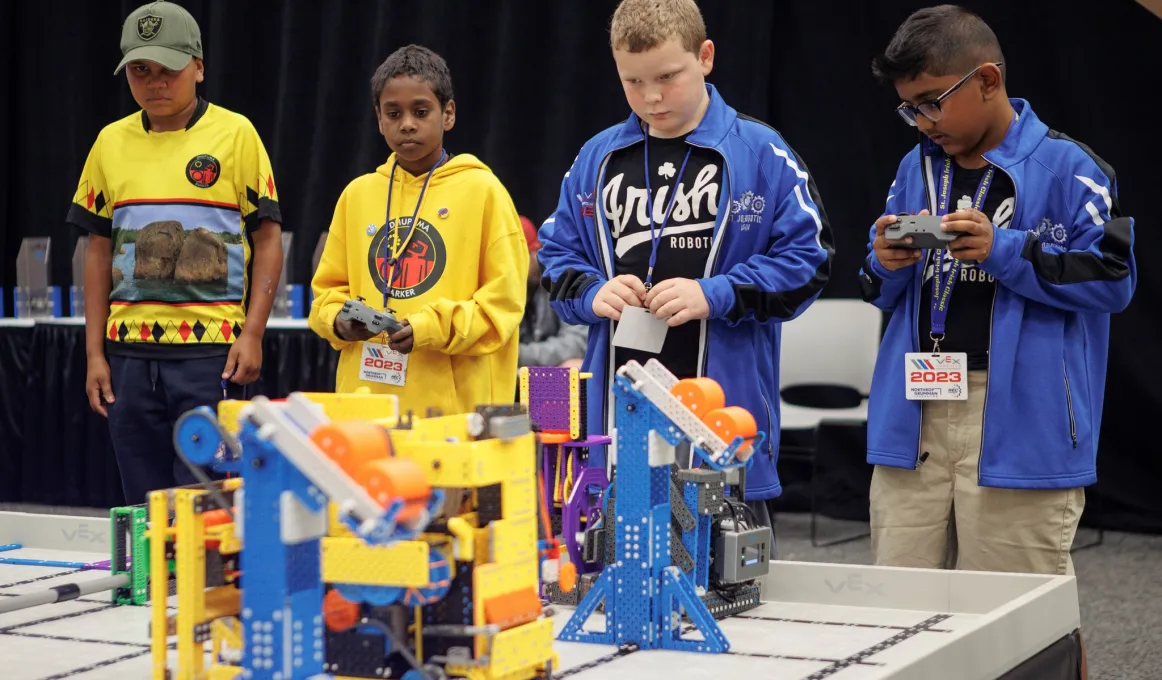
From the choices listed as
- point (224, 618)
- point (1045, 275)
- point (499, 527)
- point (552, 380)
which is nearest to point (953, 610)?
point (1045, 275)

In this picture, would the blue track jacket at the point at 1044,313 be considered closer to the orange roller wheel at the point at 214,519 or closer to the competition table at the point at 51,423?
the orange roller wheel at the point at 214,519

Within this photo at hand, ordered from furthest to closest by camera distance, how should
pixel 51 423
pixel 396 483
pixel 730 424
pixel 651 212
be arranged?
pixel 51 423
pixel 651 212
pixel 730 424
pixel 396 483

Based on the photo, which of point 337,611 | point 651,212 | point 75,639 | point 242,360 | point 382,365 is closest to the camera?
point 337,611

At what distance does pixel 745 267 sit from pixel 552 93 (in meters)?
3.63

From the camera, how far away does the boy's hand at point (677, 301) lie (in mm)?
2244

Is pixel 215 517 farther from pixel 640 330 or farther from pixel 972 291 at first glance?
pixel 972 291

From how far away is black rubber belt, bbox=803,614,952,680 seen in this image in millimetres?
1705

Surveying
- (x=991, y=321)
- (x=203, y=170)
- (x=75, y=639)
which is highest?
(x=203, y=170)

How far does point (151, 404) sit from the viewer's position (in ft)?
9.91

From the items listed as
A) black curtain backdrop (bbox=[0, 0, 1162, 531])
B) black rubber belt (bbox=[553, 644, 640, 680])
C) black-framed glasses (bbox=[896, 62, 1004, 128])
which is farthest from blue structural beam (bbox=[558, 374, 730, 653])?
black curtain backdrop (bbox=[0, 0, 1162, 531])

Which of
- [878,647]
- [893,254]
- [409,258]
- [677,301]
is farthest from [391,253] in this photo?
[878,647]

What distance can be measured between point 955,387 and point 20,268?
4.42m

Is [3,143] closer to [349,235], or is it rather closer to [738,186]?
[349,235]

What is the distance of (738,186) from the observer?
7.93ft
